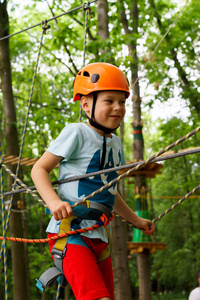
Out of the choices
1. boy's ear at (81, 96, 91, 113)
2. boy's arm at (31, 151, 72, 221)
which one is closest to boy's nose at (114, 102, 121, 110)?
boy's ear at (81, 96, 91, 113)

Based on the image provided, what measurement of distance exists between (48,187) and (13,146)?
20.0 ft

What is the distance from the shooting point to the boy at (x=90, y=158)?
1.71 m

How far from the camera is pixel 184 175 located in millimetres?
13938

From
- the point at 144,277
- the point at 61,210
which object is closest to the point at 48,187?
the point at 61,210

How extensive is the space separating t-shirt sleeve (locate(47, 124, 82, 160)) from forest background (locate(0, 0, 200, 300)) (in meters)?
2.75

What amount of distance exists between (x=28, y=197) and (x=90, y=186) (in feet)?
43.2

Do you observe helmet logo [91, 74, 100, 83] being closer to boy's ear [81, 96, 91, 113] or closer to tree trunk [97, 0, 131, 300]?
boy's ear [81, 96, 91, 113]

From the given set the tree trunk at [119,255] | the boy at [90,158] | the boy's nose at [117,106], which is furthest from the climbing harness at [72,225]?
the tree trunk at [119,255]

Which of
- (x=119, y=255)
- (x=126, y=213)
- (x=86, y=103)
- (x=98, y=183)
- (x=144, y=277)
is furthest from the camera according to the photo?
(x=144, y=277)

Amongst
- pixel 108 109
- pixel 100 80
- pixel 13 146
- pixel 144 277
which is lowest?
pixel 144 277

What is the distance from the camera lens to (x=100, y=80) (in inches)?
74.0

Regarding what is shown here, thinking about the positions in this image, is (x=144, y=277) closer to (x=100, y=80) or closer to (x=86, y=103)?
(x=86, y=103)

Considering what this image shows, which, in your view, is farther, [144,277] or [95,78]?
[144,277]

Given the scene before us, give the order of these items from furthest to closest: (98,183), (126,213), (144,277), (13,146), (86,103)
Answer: (13,146) → (144,277) → (126,213) → (86,103) → (98,183)
